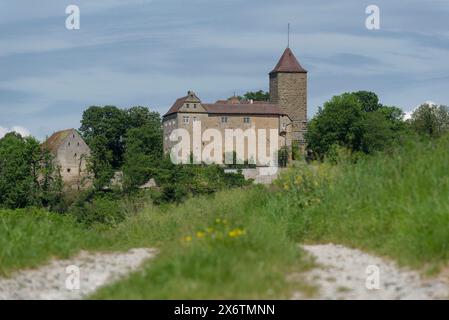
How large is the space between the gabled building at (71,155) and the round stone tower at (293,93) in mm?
29543

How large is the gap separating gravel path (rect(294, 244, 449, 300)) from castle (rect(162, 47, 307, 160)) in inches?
4039

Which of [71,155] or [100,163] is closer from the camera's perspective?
[100,163]

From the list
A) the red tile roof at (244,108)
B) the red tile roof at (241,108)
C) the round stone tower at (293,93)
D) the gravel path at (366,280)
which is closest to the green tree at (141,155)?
the red tile roof at (241,108)

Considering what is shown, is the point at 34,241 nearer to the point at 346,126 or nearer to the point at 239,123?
the point at 346,126

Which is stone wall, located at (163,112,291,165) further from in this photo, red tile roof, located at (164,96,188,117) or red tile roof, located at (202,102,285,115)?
red tile roof, located at (164,96,188,117)

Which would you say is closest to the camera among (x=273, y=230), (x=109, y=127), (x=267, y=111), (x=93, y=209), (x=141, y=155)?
(x=273, y=230)

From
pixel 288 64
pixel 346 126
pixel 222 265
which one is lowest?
pixel 222 265

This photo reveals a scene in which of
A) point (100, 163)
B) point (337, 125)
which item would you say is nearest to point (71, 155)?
point (100, 163)

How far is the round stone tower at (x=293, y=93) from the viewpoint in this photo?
116 m

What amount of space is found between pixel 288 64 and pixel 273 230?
110 m

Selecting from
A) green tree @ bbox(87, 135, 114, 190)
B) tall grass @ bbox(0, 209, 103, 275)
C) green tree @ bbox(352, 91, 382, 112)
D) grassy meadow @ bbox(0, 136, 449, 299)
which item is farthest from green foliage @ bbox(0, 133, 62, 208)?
tall grass @ bbox(0, 209, 103, 275)

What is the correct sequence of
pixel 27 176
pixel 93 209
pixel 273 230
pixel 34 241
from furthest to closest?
pixel 27 176 → pixel 93 209 → pixel 34 241 → pixel 273 230

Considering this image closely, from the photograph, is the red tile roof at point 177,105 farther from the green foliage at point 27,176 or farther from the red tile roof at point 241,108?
the green foliage at point 27,176

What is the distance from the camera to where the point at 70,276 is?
841cm
